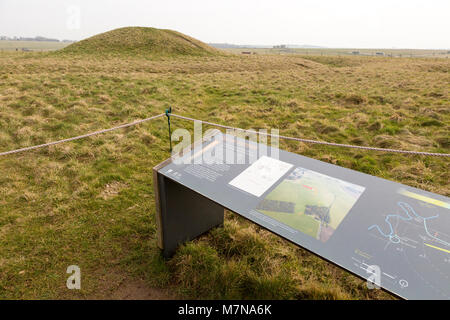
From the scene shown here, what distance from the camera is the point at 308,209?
2.22 meters

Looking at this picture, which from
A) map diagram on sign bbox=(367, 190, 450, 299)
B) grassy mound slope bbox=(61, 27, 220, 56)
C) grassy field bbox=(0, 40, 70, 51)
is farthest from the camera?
grassy field bbox=(0, 40, 70, 51)

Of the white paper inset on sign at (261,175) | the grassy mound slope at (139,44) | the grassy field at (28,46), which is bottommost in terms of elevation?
the white paper inset on sign at (261,175)

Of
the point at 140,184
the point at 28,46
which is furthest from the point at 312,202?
the point at 28,46

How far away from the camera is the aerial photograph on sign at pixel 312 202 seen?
206cm

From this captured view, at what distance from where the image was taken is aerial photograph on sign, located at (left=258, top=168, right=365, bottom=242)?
2061 mm

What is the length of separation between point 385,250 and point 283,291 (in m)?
1.43

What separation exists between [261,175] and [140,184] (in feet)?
10.5

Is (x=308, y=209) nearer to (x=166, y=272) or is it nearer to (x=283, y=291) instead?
(x=283, y=291)

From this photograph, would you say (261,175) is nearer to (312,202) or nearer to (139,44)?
(312,202)

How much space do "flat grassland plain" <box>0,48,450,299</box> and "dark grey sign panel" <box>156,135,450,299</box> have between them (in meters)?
0.90
